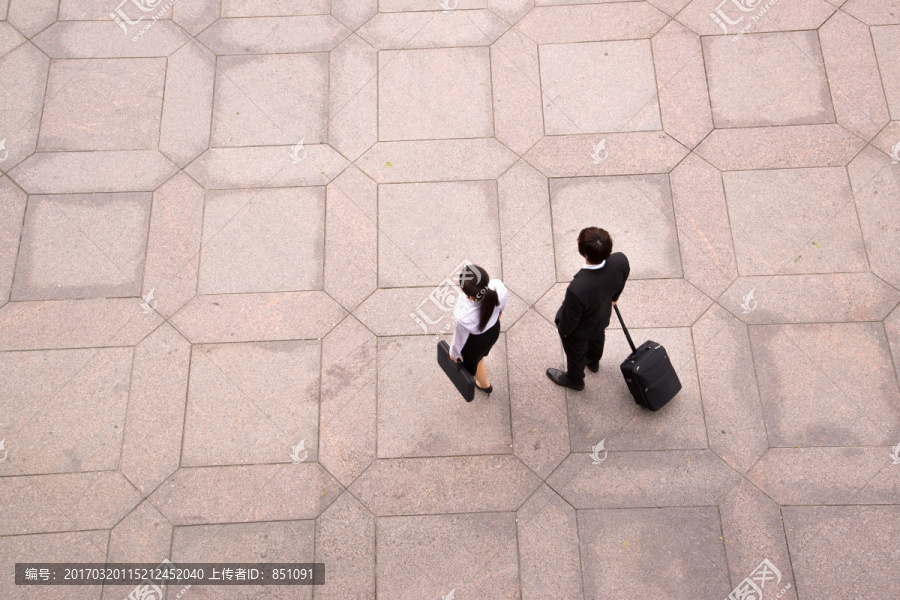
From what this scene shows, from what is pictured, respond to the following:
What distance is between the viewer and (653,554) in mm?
4855

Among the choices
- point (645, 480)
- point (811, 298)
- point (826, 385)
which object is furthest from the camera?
point (811, 298)

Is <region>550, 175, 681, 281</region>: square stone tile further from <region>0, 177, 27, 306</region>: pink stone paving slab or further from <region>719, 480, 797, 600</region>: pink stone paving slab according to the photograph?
<region>0, 177, 27, 306</region>: pink stone paving slab

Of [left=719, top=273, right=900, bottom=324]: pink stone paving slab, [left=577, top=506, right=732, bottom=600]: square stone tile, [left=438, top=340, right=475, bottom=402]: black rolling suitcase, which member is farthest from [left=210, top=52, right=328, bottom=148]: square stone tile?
[left=577, top=506, right=732, bottom=600]: square stone tile

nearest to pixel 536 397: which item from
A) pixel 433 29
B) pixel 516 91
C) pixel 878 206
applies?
pixel 516 91

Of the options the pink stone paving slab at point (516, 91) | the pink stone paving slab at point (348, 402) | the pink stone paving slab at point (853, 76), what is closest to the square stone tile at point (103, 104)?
the pink stone paving slab at point (348, 402)

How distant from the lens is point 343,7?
686cm

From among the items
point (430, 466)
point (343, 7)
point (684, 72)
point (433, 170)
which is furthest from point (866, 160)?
point (343, 7)

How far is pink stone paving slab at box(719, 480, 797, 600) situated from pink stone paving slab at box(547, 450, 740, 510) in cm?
12

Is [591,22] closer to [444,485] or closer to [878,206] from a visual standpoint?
[878,206]

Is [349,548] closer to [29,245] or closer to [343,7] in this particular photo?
[29,245]

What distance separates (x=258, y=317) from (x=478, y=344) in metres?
2.16

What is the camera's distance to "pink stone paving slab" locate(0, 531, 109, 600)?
4820 millimetres

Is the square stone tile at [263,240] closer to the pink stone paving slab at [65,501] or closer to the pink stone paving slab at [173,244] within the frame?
the pink stone paving slab at [173,244]

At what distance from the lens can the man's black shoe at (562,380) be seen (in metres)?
5.27
